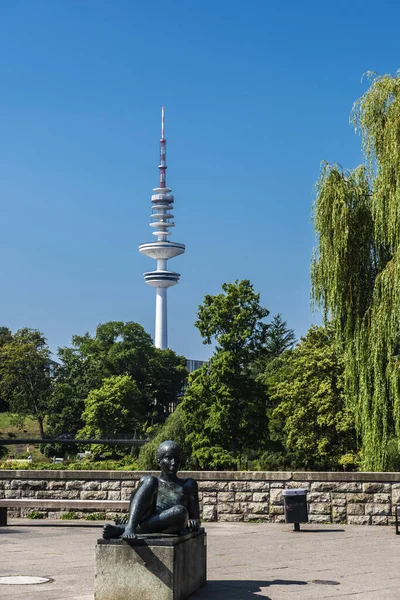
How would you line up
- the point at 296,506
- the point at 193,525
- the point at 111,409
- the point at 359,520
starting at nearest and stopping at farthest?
the point at 193,525 → the point at 296,506 → the point at 359,520 → the point at 111,409

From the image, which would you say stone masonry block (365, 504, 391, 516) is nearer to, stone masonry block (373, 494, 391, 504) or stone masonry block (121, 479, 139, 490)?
stone masonry block (373, 494, 391, 504)

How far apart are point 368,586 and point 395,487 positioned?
23.5 feet

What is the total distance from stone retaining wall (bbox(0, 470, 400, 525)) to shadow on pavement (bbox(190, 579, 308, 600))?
6917mm

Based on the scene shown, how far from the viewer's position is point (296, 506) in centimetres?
1530

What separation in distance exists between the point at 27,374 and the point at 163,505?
93.8 m

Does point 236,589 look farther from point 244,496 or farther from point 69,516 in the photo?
point 69,516

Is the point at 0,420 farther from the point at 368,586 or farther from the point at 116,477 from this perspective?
the point at 368,586

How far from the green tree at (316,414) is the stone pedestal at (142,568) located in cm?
4261

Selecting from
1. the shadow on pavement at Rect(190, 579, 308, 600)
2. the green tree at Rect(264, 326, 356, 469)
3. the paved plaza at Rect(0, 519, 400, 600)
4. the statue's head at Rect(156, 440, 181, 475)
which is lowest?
the shadow on pavement at Rect(190, 579, 308, 600)

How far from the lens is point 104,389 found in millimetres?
87500

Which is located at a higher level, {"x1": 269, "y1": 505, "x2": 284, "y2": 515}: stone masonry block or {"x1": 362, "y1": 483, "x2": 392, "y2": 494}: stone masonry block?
{"x1": 362, "y1": 483, "x2": 392, "y2": 494}: stone masonry block

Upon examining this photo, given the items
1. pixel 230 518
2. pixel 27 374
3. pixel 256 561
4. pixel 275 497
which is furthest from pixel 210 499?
pixel 27 374

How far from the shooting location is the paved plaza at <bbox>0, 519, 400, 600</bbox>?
902cm

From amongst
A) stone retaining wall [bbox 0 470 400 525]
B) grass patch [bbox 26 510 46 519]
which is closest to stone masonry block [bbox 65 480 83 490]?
stone retaining wall [bbox 0 470 400 525]
